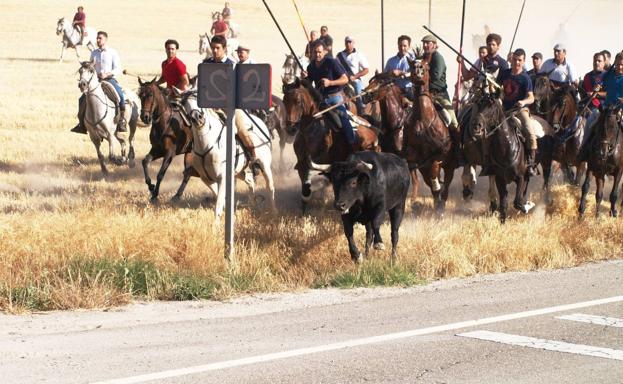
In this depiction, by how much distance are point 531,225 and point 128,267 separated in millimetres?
6398

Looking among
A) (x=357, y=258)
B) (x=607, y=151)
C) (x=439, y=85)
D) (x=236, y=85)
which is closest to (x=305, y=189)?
(x=439, y=85)

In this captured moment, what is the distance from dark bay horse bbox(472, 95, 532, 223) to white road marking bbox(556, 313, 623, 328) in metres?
7.13

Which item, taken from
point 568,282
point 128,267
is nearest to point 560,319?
point 568,282

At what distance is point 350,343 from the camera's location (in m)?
10.7

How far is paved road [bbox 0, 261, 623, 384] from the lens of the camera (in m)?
9.57

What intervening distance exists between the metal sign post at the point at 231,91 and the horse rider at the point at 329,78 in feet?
13.5

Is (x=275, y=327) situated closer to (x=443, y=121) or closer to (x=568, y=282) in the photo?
(x=568, y=282)

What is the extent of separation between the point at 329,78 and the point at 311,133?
873 millimetres

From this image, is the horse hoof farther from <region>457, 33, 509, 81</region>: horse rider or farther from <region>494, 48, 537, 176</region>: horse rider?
<region>457, 33, 509, 81</region>: horse rider

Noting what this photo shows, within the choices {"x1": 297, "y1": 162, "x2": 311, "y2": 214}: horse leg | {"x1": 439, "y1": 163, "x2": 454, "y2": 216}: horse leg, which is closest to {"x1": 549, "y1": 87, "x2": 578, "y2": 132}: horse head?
{"x1": 439, "y1": 163, "x2": 454, "y2": 216}: horse leg

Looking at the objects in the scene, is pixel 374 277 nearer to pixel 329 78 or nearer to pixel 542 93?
pixel 329 78

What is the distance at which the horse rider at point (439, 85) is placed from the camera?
19328mm

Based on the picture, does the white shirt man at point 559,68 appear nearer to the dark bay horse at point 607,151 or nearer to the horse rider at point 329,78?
the dark bay horse at point 607,151

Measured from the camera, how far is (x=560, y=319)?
1187 centimetres
